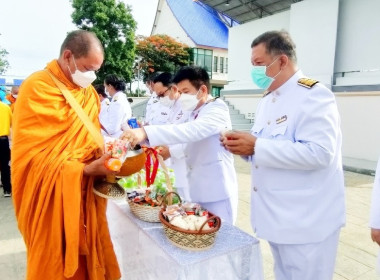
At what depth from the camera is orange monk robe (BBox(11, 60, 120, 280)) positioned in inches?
67.9

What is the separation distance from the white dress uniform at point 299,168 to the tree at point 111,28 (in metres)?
17.5

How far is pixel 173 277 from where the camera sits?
1.50m

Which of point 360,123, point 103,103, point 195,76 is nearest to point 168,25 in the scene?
point 360,123

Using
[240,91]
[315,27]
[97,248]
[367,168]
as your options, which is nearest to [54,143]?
[97,248]

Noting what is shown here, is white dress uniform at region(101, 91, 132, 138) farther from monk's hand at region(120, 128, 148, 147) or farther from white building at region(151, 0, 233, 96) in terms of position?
white building at region(151, 0, 233, 96)

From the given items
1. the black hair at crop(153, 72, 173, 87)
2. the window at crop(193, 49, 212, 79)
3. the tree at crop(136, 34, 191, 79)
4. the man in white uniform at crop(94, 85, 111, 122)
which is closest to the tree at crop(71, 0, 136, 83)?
the tree at crop(136, 34, 191, 79)

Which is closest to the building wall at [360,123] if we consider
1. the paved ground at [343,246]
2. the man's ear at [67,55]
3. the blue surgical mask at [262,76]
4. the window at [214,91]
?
the paved ground at [343,246]

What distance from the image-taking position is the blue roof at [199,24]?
25.4m

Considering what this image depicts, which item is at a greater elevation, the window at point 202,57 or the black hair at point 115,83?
the window at point 202,57

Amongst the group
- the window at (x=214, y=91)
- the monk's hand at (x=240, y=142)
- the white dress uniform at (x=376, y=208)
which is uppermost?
the window at (x=214, y=91)

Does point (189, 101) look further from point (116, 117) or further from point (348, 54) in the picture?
point (348, 54)

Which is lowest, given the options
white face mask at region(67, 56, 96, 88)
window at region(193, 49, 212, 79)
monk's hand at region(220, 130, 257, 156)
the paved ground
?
the paved ground

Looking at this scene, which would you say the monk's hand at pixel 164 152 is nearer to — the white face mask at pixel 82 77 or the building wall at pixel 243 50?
the white face mask at pixel 82 77

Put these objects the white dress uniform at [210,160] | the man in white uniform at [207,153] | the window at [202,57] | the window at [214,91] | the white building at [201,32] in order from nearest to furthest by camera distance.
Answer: the white dress uniform at [210,160] < the man in white uniform at [207,153] < the window at [202,57] < the white building at [201,32] < the window at [214,91]
